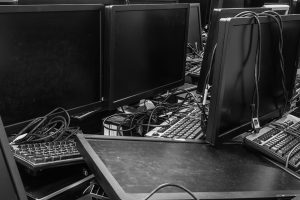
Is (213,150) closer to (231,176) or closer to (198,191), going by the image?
(231,176)

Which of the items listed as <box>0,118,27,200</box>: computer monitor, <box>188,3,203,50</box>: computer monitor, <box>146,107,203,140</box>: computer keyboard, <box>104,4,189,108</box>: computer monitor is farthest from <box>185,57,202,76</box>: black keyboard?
<box>0,118,27,200</box>: computer monitor

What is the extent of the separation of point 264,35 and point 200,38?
130cm

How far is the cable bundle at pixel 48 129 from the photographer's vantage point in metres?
1.17

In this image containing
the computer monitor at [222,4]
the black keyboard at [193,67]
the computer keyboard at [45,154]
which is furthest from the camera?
the computer monitor at [222,4]

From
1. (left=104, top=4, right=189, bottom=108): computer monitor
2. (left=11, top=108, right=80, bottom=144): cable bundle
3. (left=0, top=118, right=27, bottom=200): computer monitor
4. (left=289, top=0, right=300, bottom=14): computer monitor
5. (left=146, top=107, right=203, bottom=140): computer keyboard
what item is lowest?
(left=146, top=107, right=203, bottom=140): computer keyboard

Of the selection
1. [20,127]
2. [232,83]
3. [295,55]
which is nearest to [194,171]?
[232,83]

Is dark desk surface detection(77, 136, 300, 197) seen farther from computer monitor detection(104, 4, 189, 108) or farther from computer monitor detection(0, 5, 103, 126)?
computer monitor detection(104, 4, 189, 108)

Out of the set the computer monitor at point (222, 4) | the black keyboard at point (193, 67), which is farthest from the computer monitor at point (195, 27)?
the computer monitor at point (222, 4)

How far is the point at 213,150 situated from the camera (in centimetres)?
111

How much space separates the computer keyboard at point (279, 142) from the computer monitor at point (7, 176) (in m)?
0.71

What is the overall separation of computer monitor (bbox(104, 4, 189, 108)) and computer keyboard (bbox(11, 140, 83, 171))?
285 mm

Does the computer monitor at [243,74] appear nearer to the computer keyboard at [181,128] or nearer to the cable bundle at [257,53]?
the cable bundle at [257,53]

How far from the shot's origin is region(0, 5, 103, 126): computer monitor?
3.54ft

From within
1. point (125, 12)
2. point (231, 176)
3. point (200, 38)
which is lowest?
point (231, 176)
